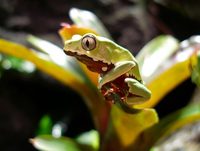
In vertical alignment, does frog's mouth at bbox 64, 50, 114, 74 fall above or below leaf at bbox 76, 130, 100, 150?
below

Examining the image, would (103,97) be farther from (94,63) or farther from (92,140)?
(94,63)

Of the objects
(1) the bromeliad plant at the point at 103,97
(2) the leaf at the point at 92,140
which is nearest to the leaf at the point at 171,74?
(1) the bromeliad plant at the point at 103,97

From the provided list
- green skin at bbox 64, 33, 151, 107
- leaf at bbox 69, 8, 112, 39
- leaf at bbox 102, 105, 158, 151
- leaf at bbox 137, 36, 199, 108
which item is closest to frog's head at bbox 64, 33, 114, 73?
green skin at bbox 64, 33, 151, 107

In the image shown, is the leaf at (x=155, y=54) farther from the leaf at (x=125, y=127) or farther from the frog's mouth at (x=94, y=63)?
the frog's mouth at (x=94, y=63)

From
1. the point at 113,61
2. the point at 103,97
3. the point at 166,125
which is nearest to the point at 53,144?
the point at 103,97

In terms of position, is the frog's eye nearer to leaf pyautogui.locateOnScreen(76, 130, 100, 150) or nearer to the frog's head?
the frog's head

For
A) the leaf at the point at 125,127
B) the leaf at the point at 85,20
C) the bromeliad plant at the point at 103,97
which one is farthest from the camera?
the leaf at the point at 85,20

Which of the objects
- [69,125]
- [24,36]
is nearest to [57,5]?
[24,36]
